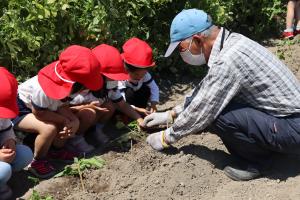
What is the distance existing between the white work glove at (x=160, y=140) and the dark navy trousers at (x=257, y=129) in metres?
0.38

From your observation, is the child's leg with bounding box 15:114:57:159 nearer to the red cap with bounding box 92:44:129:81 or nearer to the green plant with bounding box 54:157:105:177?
the green plant with bounding box 54:157:105:177

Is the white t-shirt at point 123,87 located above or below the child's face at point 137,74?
below

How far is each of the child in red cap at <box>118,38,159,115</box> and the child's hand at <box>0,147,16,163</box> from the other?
130 cm

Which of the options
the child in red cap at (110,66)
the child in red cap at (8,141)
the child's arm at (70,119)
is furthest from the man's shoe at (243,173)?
the child in red cap at (8,141)

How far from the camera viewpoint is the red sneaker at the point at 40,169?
3.91 metres

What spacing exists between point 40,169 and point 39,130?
289 millimetres

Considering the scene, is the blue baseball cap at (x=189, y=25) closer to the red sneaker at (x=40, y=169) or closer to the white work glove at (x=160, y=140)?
the white work glove at (x=160, y=140)

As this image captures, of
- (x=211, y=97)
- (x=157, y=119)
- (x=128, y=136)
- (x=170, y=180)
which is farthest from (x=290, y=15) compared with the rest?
(x=170, y=180)

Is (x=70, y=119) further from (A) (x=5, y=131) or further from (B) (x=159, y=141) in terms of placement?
(B) (x=159, y=141)

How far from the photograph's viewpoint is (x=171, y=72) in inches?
227

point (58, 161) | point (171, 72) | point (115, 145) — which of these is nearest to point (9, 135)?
point (58, 161)

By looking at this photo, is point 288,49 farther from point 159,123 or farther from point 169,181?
point 169,181

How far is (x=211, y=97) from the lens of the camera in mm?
3678

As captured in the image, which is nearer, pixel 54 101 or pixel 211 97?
pixel 211 97
